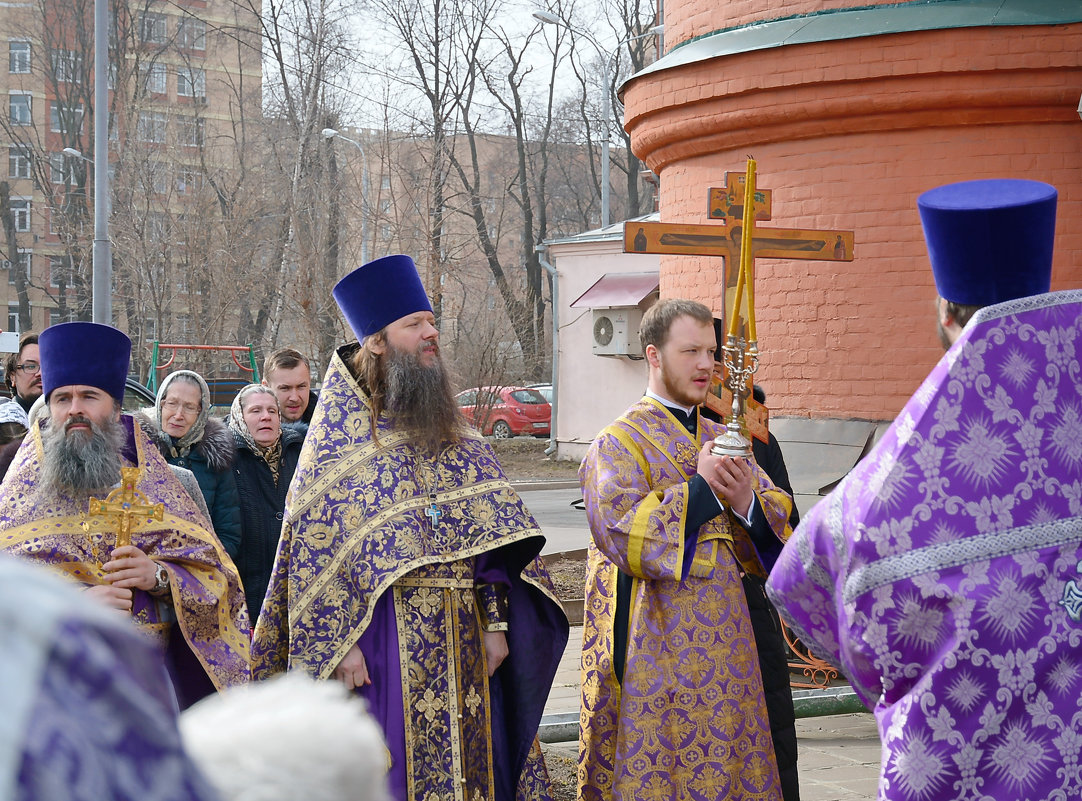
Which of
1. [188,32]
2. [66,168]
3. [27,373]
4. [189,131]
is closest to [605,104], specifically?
[189,131]

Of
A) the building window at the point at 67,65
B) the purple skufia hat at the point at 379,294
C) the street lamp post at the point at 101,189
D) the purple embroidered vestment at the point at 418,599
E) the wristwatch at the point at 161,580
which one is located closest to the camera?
the purple embroidered vestment at the point at 418,599

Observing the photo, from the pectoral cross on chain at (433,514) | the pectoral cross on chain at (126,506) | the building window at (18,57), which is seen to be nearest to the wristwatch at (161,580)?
the pectoral cross on chain at (126,506)

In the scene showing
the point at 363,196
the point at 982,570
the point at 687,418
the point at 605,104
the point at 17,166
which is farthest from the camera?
the point at 17,166

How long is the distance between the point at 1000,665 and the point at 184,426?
398 centimetres

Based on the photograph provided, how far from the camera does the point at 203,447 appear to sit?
527 cm

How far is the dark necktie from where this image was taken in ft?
14.4

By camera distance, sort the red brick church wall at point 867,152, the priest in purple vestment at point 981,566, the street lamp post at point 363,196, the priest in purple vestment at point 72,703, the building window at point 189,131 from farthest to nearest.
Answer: the building window at point 189,131, the street lamp post at point 363,196, the red brick church wall at point 867,152, the priest in purple vestment at point 981,566, the priest in purple vestment at point 72,703

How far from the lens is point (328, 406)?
13.6 feet

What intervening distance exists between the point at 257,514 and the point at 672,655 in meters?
2.08

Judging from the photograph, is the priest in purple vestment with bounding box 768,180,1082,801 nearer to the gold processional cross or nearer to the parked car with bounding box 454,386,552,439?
the gold processional cross

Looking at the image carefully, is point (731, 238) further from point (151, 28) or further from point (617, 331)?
point (151, 28)

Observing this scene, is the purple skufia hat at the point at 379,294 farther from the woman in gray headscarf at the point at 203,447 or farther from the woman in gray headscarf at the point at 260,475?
the woman in gray headscarf at the point at 203,447

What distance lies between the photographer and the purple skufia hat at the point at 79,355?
4074mm

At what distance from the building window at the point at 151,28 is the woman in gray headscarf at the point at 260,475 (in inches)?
1241
